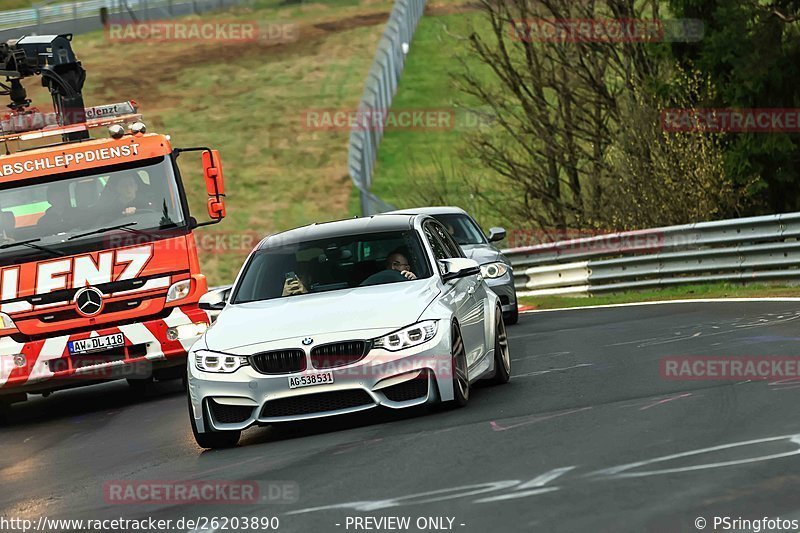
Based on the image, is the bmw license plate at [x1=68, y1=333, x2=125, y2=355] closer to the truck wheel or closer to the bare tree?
the truck wheel

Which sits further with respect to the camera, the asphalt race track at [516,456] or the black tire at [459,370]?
the black tire at [459,370]

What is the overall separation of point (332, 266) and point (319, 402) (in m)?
1.63

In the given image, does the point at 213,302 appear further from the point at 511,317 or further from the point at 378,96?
the point at 378,96

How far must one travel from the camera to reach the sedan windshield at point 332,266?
1167 centimetres

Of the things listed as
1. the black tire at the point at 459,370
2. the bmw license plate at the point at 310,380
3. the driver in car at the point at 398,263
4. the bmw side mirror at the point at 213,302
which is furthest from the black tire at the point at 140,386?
the bmw license plate at the point at 310,380

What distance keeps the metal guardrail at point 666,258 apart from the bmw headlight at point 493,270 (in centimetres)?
416

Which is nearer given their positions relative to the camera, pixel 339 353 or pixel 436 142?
pixel 339 353

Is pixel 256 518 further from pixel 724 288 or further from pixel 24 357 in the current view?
pixel 724 288

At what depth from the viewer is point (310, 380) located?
10352 mm

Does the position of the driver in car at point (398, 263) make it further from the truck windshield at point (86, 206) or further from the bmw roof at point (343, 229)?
the truck windshield at point (86, 206)

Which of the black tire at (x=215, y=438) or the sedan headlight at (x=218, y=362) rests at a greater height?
the sedan headlight at (x=218, y=362)

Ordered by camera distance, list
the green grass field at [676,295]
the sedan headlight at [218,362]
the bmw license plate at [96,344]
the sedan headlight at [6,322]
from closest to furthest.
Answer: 1. the sedan headlight at [218,362]
2. the sedan headlight at [6,322]
3. the bmw license plate at [96,344]
4. the green grass field at [676,295]

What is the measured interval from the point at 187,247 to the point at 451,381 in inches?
232

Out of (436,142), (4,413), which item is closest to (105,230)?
(4,413)
